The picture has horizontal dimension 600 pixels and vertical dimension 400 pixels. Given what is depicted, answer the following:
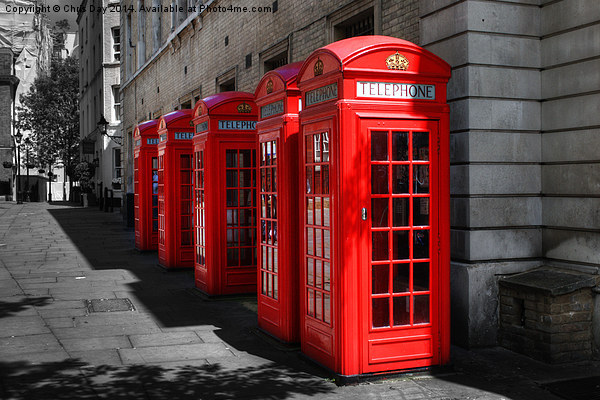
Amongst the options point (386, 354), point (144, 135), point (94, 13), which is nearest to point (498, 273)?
point (386, 354)

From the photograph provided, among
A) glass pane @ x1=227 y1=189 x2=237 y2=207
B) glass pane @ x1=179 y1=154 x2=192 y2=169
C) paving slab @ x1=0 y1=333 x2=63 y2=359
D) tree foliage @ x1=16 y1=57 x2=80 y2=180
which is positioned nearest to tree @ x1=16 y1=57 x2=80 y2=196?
tree foliage @ x1=16 y1=57 x2=80 y2=180

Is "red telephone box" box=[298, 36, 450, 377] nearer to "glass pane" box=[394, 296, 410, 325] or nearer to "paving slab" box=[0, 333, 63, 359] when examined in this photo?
"glass pane" box=[394, 296, 410, 325]

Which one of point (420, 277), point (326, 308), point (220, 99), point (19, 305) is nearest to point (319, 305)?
point (326, 308)

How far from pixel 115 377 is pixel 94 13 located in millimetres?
41345

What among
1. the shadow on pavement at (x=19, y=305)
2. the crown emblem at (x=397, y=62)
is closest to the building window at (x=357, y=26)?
the crown emblem at (x=397, y=62)

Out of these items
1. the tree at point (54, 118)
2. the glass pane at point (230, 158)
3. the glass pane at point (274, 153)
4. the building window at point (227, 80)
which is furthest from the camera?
the tree at point (54, 118)

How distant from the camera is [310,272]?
6.43 meters

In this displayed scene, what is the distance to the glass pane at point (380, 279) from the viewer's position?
5.78m

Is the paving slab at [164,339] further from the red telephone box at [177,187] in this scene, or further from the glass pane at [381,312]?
the red telephone box at [177,187]

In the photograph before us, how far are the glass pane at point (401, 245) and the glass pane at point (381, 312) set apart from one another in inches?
15.3

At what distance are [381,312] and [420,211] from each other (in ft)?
3.11

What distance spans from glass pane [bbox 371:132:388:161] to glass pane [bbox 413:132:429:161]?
29 cm

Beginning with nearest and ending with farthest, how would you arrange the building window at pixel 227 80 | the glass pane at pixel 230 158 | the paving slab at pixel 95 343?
the paving slab at pixel 95 343
the glass pane at pixel 230 158
the building window at pixel 227 80

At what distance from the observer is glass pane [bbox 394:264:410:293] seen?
584cm
